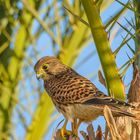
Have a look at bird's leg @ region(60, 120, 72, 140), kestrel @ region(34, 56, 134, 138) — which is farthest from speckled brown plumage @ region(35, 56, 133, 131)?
bird's leg @ region(60, 120, 72, 140)

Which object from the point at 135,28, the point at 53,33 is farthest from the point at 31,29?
the point at 135,28

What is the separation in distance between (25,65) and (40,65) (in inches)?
41.0

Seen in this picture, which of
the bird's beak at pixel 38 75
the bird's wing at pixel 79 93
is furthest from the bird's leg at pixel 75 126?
the bird's beak at pixel 38 75

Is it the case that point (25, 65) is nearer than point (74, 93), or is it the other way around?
point (74, 93)

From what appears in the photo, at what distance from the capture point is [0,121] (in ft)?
17.8

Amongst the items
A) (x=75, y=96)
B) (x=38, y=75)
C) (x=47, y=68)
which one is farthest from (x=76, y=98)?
(x=47, y=68)

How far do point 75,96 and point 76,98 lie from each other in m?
0.02

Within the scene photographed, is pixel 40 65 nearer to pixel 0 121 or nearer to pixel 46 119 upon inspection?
pixel 46 119

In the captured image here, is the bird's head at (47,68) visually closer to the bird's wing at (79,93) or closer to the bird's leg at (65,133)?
the bird's wing at (79,93)

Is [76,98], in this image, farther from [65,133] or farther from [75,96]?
[65,133]

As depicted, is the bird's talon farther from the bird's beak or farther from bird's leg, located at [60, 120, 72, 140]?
the bird's beak

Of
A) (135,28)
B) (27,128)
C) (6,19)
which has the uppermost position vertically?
(6,19)

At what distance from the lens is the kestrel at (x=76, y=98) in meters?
3.08

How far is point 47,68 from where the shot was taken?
4.42 meters
